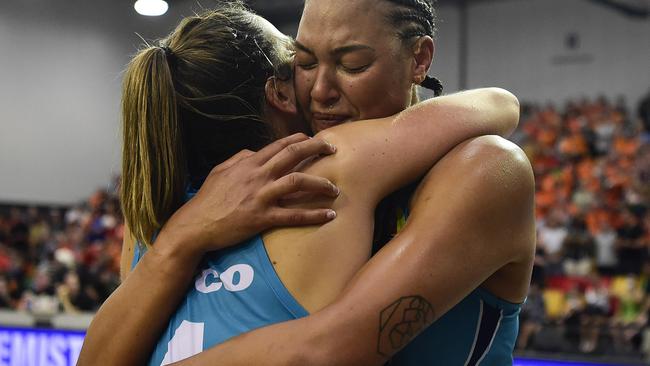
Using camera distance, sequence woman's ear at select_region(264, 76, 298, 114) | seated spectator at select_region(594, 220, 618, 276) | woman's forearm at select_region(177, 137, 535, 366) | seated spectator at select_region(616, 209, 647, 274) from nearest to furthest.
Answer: woman's forearm at select_region(177, 137, 535, 366) < woman's ear at select_region(264, 76, 298, 114) < seated spectator at select_region(616, 209, 647, 274) < seated spectator at select_region(594, 220, 618, 276)

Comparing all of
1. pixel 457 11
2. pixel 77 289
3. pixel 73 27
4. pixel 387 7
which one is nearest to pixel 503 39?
pixel 457 11

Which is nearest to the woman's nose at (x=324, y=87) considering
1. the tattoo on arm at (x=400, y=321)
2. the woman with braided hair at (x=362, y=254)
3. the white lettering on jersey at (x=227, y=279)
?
the woman with braided hair at (x=362, y=254)

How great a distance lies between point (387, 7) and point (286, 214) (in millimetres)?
539

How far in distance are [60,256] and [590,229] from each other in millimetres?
7637

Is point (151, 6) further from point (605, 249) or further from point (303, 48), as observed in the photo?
point (605, 249)

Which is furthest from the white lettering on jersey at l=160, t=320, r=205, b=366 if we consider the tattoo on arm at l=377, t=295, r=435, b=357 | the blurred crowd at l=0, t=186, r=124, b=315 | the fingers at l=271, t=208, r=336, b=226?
the blurred crowd at l=0, t=186, r=124, b=315

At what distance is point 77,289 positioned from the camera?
35.6 feet

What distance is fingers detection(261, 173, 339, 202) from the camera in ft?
5.44

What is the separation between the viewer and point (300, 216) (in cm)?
166

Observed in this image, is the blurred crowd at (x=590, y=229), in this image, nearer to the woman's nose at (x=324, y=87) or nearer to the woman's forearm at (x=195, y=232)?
the woman's nose at (x=324, y=87)

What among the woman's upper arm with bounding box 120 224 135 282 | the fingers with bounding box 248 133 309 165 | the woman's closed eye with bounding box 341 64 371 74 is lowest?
the woman's upper arm with bounding box 120 224 135 282

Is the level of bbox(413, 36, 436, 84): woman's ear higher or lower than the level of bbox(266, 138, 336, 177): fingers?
higher

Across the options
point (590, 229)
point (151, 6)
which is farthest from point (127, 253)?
point (590, 229)

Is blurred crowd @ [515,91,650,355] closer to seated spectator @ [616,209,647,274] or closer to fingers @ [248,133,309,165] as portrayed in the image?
seated spectator @ [616,209,647,274]
